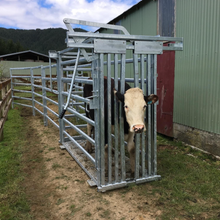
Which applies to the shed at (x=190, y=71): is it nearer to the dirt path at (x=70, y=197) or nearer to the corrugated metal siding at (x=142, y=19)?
the corrugated metal siding at (x=142, y=19)

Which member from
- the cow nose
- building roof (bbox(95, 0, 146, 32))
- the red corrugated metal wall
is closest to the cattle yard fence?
the cow nose

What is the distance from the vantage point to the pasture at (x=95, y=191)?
2.65 m

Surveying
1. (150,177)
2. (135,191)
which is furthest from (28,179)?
(150,177)

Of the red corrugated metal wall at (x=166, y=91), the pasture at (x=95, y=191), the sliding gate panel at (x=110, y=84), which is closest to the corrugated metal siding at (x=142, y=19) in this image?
the red corrugated metal wall at (x=166, y=91)

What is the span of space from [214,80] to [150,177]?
224 cm

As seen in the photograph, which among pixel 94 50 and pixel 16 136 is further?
pixel 16 136

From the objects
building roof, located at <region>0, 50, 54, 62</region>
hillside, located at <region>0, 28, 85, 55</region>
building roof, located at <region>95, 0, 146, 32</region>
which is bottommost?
building roof, located at <region>95, 0, 146, 32</region>

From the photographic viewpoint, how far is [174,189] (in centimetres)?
314

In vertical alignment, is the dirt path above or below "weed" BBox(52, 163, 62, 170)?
below

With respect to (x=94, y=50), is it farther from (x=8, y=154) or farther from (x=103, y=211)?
(x=8, y=154)

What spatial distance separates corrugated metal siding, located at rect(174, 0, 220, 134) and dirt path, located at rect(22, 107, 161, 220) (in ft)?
7.64

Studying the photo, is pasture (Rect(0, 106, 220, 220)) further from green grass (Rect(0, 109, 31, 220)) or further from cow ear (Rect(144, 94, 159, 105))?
cow ear (Rect(144, 94, 159, 105))

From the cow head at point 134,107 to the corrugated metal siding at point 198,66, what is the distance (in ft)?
6.16

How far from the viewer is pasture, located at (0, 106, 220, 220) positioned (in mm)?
2648
